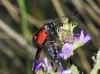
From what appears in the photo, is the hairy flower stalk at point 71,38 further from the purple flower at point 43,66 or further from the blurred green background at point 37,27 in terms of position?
the blurred green background at point 37,27

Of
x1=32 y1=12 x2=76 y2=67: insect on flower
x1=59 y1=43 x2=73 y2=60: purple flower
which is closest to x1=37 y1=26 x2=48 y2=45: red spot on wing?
x1=32 y1=12 x2=76 y2=67: insect on flower

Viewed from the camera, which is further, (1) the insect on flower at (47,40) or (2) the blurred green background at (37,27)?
(2) the blurred green background at (37,27)

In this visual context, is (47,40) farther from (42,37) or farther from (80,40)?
(80,40)

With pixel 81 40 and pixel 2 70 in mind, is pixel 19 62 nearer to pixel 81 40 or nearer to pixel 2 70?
pixel 2 70

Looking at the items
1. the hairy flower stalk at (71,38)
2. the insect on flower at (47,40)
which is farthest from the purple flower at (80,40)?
the insect on flower at (47,40)

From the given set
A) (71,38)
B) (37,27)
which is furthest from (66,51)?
(37,27)

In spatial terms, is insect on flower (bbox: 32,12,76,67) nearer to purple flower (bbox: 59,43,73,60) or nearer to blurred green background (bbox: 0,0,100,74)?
purple flower (bbox: 59,43,73,60)

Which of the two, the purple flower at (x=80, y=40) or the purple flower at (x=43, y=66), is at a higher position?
the purple flower at (x=80, y=40)

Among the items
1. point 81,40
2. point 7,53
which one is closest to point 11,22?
point 7,53
